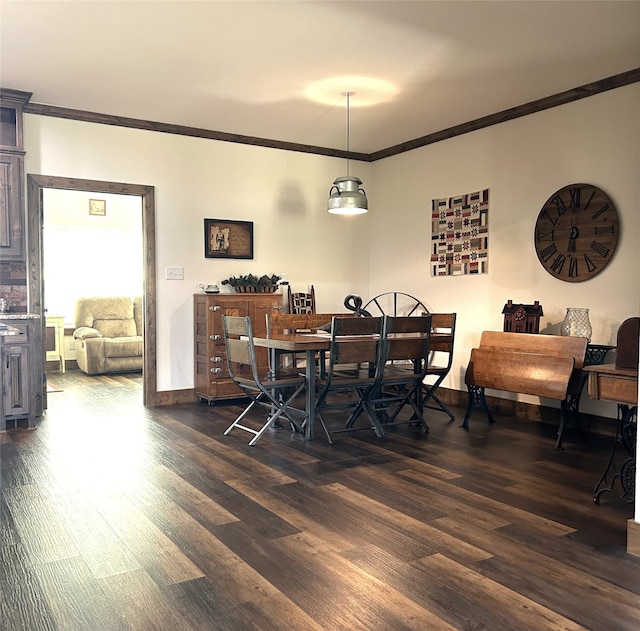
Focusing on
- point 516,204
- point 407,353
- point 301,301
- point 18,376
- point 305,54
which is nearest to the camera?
point 305,54

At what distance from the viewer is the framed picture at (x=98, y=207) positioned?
8.90 meters

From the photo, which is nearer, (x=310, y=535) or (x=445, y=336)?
(x=310, y=535)

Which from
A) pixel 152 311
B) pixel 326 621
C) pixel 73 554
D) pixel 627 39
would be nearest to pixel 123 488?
pixel 73 554

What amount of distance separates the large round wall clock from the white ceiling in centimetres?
86

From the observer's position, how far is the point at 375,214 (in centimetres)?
713

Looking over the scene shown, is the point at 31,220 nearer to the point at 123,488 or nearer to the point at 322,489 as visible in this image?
the point at 123,488

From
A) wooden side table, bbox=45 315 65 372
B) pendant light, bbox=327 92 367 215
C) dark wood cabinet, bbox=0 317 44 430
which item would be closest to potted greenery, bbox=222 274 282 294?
pendant light, bbox=327 92 367 215

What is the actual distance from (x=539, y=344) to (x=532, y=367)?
19cm

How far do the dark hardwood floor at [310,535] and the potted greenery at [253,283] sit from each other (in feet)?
6.48

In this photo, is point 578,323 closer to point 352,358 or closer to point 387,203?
point 352,358

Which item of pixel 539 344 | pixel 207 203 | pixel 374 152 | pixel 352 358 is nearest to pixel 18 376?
pixel 207 203

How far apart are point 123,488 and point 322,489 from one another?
1060mm

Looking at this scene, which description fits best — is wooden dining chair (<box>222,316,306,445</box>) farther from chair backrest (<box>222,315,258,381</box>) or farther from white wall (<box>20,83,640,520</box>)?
white wall (<box>20,83,640,520</box>)

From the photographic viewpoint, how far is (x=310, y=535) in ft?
8.86
